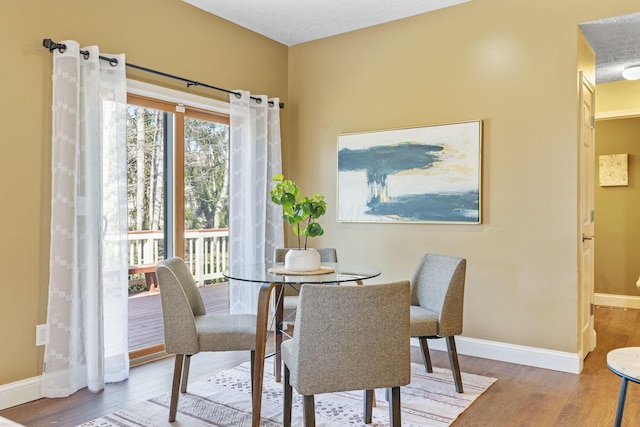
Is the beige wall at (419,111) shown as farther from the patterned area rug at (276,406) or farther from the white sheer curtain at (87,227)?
the patterned area rug at (276,406)

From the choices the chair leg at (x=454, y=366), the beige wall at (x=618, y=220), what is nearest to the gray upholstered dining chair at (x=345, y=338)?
the chair leg at (x=454, y=366)

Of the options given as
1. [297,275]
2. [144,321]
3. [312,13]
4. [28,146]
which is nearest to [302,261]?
[297,275]

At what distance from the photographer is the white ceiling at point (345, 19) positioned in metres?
3.56

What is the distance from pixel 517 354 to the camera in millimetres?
3518

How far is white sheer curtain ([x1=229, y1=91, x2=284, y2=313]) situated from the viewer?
13.2 ft

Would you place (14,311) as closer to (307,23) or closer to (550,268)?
(307,23)

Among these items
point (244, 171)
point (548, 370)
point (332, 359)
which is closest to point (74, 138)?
point (244, 171)

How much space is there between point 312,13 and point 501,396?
318 centimetres

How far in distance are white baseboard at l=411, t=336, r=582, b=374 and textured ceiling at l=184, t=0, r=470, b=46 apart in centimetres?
266

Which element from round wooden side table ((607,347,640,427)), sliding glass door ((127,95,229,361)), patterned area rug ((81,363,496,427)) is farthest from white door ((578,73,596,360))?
sliding glass door ((127,95,229,361))

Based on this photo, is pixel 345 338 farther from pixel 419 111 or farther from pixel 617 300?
pixel 617 300

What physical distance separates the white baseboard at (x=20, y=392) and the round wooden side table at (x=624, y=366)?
2974mm

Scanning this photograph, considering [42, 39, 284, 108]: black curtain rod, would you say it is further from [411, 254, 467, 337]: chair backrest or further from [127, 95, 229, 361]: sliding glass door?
[411, 254, 467, 337]: chair backrest

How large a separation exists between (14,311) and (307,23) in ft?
10.2
